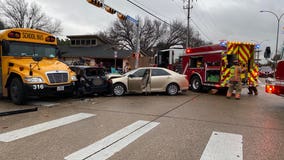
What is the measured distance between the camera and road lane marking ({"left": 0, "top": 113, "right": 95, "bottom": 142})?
487cm

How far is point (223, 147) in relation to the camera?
4.34 m

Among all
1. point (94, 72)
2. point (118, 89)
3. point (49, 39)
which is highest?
point (49, 39)

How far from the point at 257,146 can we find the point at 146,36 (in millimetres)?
49921

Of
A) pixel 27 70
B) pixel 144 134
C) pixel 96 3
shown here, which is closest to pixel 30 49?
pixel 27 70

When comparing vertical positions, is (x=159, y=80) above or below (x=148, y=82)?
above

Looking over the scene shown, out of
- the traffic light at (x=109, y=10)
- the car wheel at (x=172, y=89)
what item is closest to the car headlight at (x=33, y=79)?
the car wheel at (x=172, y=89)

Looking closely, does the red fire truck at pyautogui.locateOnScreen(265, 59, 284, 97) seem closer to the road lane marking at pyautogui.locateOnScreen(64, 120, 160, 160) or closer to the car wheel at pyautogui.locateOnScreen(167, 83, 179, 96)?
the car wheel at pyautogui.locateOnScreen(167, 83, 179, 96)

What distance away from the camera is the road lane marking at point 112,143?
385 centimetres

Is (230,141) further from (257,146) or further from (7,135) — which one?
(7,135)

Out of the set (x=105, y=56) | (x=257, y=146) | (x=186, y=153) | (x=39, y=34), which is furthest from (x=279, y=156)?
(x=105, y=56)

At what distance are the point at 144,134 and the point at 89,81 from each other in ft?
19.8

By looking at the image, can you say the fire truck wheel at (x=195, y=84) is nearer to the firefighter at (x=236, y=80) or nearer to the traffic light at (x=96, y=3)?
the firefighter at (x=236, y=80)

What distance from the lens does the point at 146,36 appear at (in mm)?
52938

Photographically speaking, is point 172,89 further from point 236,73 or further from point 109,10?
point 109,10
